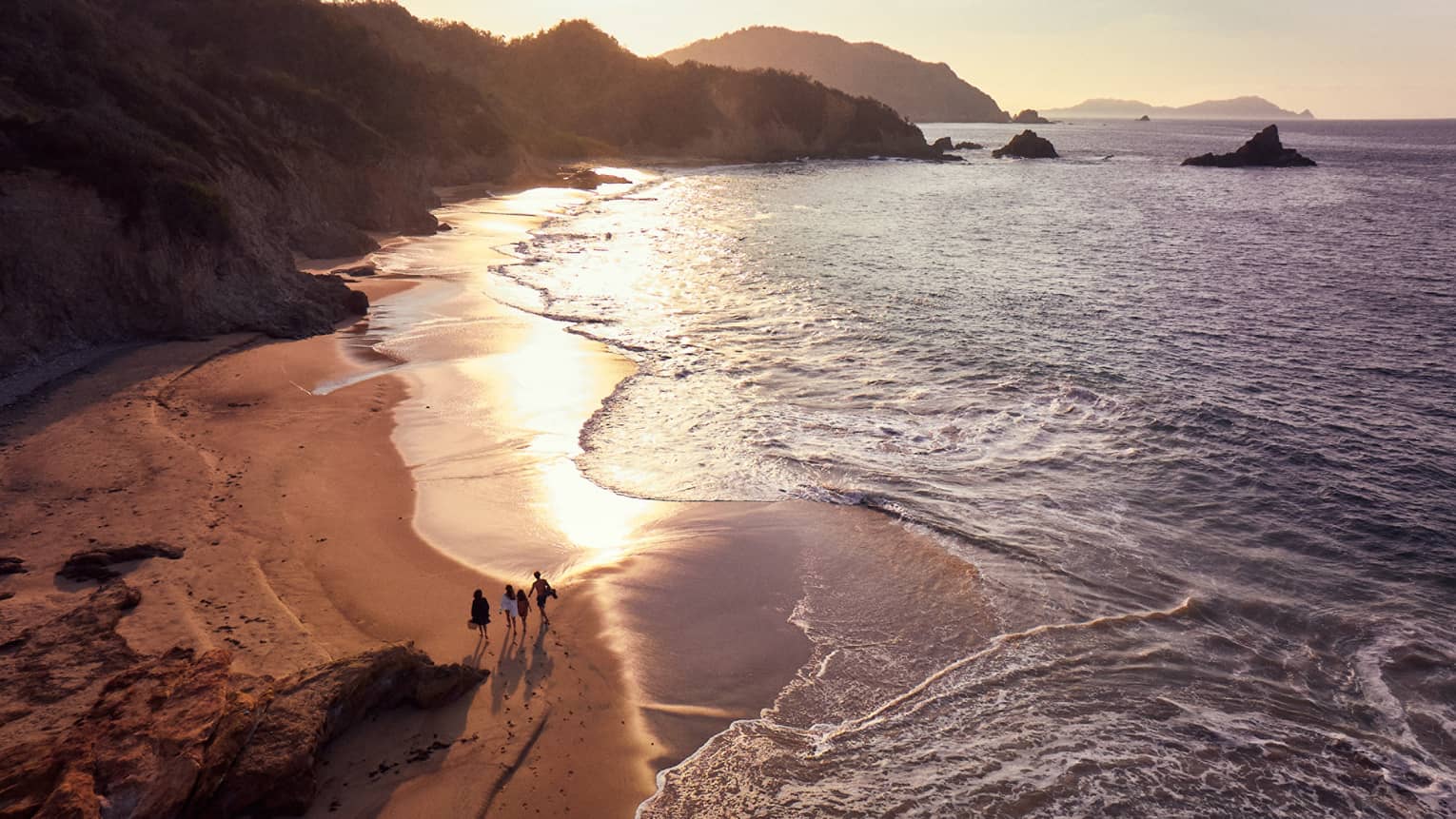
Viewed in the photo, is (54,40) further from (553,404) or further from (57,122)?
(553,404)

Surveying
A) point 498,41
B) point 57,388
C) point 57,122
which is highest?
point 498,41

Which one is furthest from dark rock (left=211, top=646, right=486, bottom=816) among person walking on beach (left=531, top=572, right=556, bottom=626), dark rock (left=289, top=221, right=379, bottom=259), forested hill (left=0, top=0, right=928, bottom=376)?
dark rock (left=289, top=221, right=379, bottom=259)

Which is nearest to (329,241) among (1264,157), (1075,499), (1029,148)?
(1075,499)

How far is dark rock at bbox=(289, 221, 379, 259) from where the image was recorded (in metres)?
36.8

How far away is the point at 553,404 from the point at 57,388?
11.2 meters

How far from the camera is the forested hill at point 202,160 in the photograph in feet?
70.2

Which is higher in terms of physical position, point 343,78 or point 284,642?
point 343,78

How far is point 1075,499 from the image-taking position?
53.8 ft

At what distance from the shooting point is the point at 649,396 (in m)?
22.2

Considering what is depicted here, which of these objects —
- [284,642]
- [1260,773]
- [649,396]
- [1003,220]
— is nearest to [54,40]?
[649,396]

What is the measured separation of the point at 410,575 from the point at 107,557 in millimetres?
4173

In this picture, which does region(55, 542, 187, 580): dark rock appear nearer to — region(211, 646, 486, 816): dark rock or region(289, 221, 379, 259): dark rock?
region(211, 646, 486, 816): dark rock

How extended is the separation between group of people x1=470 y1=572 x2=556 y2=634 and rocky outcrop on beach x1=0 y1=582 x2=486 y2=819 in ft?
3.81

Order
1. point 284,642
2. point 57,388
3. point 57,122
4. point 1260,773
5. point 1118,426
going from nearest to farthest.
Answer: point 1260,773 → point 284,642 → point 57,388 → point 1118,426 → point 57,122
